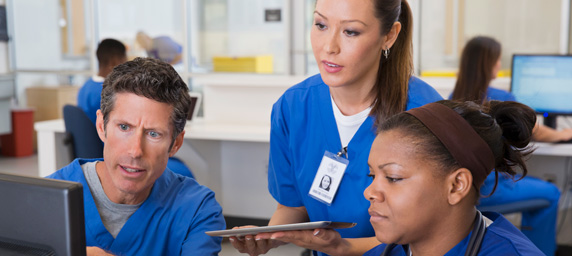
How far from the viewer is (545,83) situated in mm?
3211

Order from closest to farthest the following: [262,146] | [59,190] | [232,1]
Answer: [59,190]
[262,146]
[232,1]

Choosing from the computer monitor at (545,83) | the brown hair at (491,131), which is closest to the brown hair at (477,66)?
the computer monitor at (545,83)

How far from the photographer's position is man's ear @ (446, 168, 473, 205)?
1074mm

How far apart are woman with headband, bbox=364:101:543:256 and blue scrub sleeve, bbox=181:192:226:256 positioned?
1.16 feet

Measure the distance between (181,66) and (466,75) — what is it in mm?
3613

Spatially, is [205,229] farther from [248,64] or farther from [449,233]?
[248,64]

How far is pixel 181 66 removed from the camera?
599cm

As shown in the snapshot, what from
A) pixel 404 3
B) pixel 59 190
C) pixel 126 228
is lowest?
pixel 126 228

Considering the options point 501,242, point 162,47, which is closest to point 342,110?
point 501,242

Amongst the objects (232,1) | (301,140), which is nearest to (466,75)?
(301,140)

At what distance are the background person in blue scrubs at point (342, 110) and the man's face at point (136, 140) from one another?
0.25 m

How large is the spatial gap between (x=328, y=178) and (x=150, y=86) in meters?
0.51

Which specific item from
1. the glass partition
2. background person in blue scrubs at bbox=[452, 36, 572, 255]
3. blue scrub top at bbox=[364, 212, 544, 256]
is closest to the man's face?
blue scrub top at bbox=[364, 212, 544, 256]

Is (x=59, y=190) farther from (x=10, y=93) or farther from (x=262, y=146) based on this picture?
(x=10, y=93)
